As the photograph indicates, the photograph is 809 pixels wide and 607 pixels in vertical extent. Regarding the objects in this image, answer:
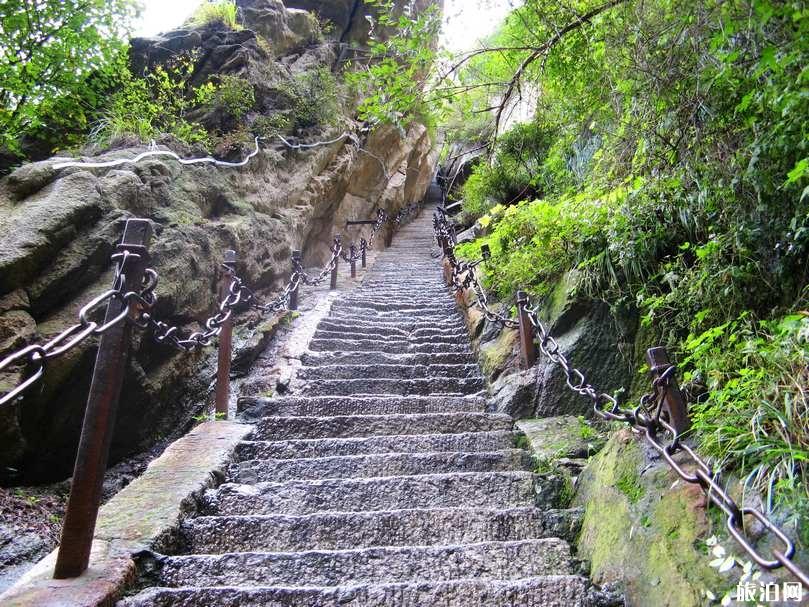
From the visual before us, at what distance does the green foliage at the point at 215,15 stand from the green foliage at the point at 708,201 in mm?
7496

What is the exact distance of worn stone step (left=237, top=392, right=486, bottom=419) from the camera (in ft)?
12.8

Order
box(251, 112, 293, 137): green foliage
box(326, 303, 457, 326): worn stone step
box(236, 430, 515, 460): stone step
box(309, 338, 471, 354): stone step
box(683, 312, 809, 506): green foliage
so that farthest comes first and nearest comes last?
box(251, 112, 293, 137): green foliage, box(326, 303, 457, 326): worn stone step, box(309, 338, 471, 354): stone step, box(236, 430, 515, 460): stone step, box(683, 312, 809, 506): green foliage

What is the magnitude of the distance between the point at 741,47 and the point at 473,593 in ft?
9.71

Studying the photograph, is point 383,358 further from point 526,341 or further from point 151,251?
point 151,251

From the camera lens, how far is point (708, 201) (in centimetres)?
290

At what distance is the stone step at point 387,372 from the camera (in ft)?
15.4

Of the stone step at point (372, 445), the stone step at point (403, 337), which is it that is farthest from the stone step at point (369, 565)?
the stone step at point (403, 337)

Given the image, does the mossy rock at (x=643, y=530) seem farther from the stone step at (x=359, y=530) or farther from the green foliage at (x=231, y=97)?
the green foliage at (x=231, y=97)

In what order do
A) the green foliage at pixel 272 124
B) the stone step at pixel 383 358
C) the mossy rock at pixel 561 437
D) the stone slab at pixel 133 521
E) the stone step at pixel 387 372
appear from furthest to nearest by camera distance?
the green foliage at pixel 272 124, the stone step at pixel 383 358, the stone step at pixel 387 372, the mossy rock at pixel 561 437, the stone slab at pixel 133 521

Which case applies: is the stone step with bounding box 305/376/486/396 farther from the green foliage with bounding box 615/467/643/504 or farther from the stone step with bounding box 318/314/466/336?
the green foliage with bounding box 615/467/643/504

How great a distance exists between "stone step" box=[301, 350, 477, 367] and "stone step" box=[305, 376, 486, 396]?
456 millimetres

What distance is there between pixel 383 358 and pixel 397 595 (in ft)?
10.4

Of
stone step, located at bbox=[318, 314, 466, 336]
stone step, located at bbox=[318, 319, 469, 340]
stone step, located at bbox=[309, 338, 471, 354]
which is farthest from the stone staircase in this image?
stone step, located at bbox=[318, 314, 466, 336]

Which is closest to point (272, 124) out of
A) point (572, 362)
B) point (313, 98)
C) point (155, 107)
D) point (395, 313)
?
point (313, 98)
